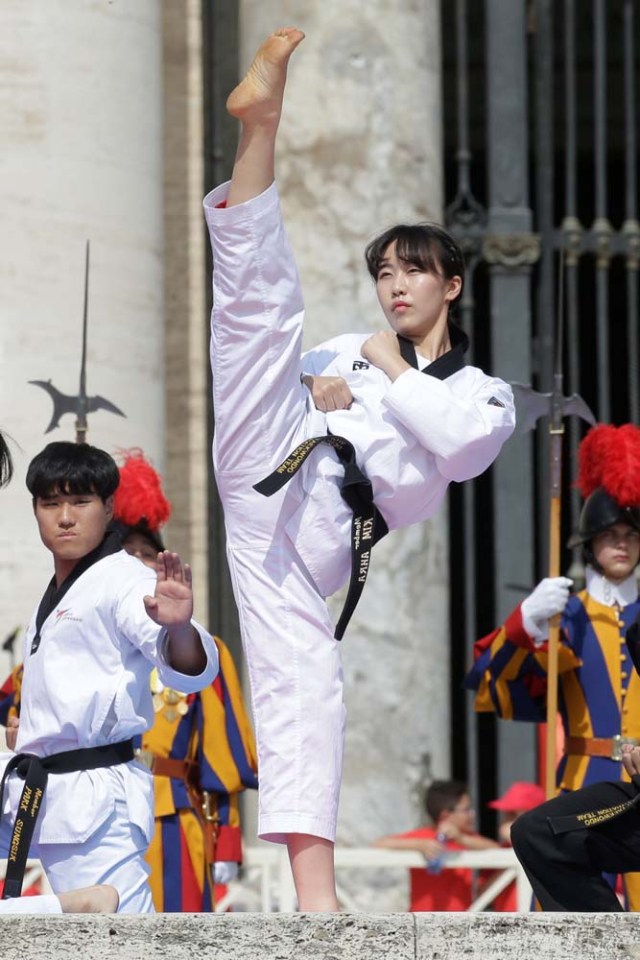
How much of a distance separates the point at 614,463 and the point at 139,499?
134 centimetres

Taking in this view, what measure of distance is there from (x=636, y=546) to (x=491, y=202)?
136 inches

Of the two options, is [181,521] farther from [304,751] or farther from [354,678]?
[304,751]

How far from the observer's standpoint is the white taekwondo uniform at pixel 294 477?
14.8ft

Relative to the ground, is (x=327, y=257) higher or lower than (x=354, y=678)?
higher

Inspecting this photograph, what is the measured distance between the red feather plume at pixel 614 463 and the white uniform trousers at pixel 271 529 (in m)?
1.66

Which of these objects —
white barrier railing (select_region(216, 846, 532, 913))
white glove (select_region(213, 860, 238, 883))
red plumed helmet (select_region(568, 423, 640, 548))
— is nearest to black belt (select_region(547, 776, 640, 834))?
red plumed helmet (select_region(568, 423, 640, 548))

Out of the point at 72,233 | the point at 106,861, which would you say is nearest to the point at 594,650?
the point at 106,861

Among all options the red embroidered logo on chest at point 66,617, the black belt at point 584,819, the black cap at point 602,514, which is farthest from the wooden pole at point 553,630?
the red embroidered logo on chest at point 66,617

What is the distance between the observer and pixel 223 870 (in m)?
6.77

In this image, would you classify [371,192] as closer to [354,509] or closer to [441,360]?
[441,360]

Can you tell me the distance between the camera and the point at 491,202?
938cm

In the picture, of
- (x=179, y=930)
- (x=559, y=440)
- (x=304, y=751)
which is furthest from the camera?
(x=559, y=440)

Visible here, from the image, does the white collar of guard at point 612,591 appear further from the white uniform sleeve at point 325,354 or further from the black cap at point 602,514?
the white uniform sleeve at point 325,354

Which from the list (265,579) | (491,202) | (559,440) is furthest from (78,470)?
(491,202)
